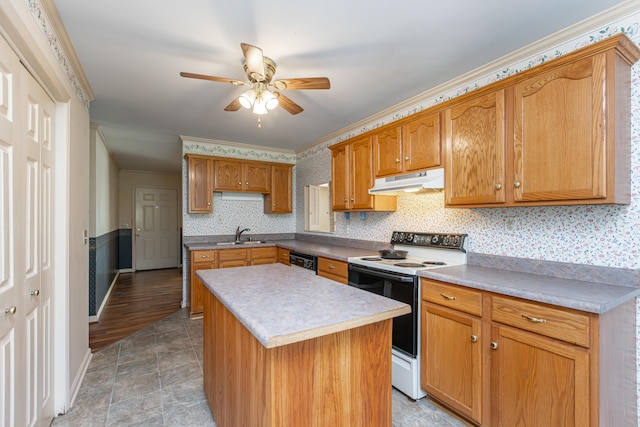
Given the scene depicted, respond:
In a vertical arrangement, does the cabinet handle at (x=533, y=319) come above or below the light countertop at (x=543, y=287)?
below

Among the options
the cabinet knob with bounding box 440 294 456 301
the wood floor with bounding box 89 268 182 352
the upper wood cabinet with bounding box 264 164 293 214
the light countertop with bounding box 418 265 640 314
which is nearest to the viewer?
the light countertop with bounding box 418 265 640 314

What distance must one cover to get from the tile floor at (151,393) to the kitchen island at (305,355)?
622 mm

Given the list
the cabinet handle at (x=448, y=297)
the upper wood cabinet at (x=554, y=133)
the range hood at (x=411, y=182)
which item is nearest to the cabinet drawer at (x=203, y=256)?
the range hood at (x=411, y=182)

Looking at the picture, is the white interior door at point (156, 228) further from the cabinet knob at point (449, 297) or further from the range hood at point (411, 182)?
the cabinet knob at point (449, 297)

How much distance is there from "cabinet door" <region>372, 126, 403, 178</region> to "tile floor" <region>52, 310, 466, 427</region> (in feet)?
6.22

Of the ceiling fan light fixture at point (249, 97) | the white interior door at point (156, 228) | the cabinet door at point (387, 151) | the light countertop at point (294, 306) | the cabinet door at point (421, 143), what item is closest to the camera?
the light countertop at point (294, 306)

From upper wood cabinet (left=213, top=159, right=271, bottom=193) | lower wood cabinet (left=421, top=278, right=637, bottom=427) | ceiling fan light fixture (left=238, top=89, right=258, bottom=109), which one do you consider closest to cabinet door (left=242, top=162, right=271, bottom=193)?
upper wood cabinet (left=213, top=159, right=271, bottom=193)

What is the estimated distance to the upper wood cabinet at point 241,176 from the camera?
428 centimetres

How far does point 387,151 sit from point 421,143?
40 centimetres

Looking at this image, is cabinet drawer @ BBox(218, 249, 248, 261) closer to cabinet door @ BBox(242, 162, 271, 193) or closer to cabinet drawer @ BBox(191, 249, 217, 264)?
cabinet drawer @ BBox(191, 249, 217, 264)

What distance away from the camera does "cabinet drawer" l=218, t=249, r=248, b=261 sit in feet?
12.9

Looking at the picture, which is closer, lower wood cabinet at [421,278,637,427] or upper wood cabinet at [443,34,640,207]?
lower wood cabinet at [421,278,637,427]

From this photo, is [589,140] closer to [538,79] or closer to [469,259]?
[538,79]

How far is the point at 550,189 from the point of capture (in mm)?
1716
